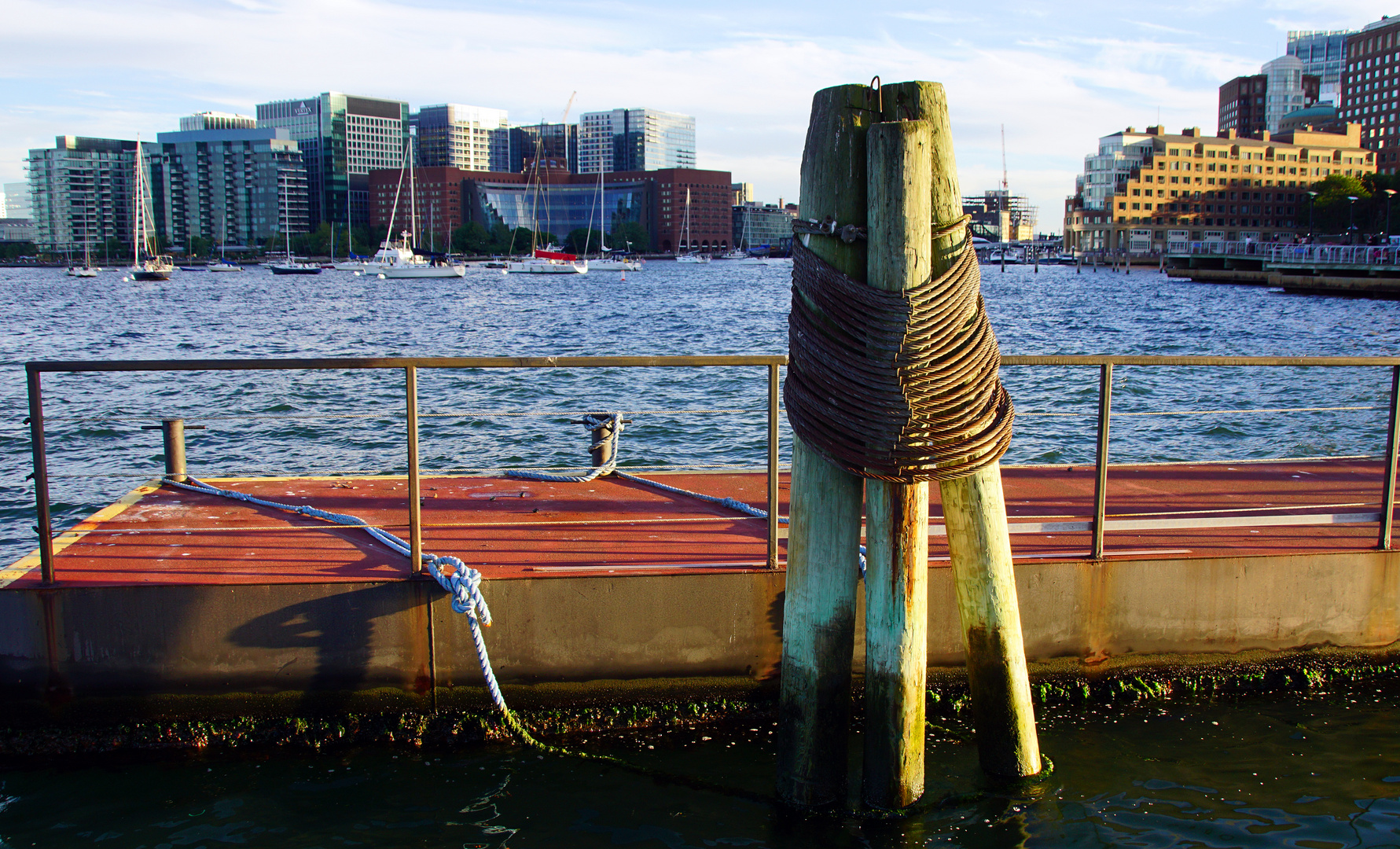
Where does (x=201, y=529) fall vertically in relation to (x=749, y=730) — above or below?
above

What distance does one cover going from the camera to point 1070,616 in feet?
→ 18.0

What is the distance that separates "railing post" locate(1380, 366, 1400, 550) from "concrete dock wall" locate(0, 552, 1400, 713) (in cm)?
46

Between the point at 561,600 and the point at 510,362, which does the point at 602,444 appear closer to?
the point at 561,600

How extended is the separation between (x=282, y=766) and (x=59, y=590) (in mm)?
1361

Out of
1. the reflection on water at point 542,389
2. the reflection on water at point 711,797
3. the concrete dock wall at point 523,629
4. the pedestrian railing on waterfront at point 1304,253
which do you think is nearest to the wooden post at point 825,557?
the reflection on water at point 711,797

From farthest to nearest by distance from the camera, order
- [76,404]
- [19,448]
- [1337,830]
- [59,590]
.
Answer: [76,404]
[19,448]
[59,590]
[1337,830]

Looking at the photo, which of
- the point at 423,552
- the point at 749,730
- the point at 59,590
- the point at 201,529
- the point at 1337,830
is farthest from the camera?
the point at 201,529

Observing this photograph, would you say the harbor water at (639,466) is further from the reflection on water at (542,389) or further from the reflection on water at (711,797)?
the reflection on water at (542,389)

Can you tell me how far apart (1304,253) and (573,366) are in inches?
4194

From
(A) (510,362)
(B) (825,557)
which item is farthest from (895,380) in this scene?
(A) (510,362)

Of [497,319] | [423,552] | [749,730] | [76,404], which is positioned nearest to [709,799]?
→ [749,730]

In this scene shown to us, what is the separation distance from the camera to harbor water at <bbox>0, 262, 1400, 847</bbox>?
4.64 m

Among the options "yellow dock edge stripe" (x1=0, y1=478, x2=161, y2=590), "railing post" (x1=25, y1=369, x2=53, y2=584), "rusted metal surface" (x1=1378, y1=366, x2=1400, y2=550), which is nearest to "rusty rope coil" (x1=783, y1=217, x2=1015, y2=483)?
"rusted metal surface" (x1=1378, y1=366, x2=1400, y2=550)

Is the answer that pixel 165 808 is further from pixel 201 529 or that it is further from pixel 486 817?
pixel 201 529
